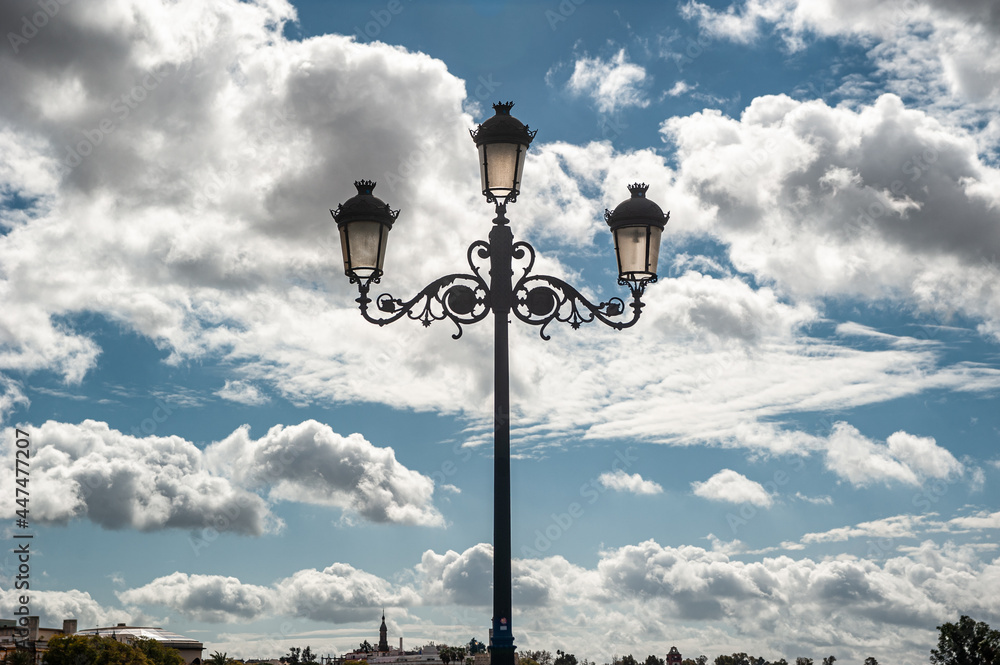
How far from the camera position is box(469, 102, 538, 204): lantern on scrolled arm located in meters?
8.84

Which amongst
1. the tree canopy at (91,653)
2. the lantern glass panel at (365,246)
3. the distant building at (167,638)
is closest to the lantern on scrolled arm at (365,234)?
the lantern glass panel at (365,246)

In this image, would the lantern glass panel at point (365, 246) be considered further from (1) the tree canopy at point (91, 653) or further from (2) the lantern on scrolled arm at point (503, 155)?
(1) the tree canopy at point (91, 653)

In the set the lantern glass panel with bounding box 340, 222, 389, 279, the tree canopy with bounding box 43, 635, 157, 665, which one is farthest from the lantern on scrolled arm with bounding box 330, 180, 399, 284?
the tree canopy with bounding box 43, 635, 157, 665

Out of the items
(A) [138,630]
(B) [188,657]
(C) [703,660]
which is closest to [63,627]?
(A) [138,630]

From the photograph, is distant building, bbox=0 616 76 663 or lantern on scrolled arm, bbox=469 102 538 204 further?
distant building, bbox=0 616 76 663

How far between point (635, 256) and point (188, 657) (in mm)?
185134

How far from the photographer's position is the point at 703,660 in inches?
7298

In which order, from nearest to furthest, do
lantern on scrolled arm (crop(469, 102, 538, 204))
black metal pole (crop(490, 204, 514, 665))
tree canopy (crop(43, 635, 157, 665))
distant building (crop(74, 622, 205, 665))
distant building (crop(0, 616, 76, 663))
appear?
black metal pole (crop(490, 204, 514, 665)) → lantern on scrolled arm (crop(469, 102, 538, 204)) → tree canopy (crop(43, 635, 157, 665)) → distant building (crop(0, 616, 76, 663)) → distant building (crop(74, 622, 205, 665))

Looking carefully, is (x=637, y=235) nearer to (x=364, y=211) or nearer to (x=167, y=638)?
(x=364, y=211)

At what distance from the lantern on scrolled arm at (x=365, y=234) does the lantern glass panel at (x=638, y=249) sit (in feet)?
7.28

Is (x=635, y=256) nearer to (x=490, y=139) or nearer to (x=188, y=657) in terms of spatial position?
(x=490, y=139)

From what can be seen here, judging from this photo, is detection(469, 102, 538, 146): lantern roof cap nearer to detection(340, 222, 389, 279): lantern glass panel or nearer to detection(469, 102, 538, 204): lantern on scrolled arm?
detection(469, 102, 538, 204): lantern on scrolled arm

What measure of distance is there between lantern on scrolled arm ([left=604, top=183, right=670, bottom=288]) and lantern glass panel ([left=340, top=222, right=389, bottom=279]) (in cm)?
220

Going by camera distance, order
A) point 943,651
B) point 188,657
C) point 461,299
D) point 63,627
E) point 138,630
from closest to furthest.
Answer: point 461,299, point 943,651, point 63,627, point 138,630, point 188,657
